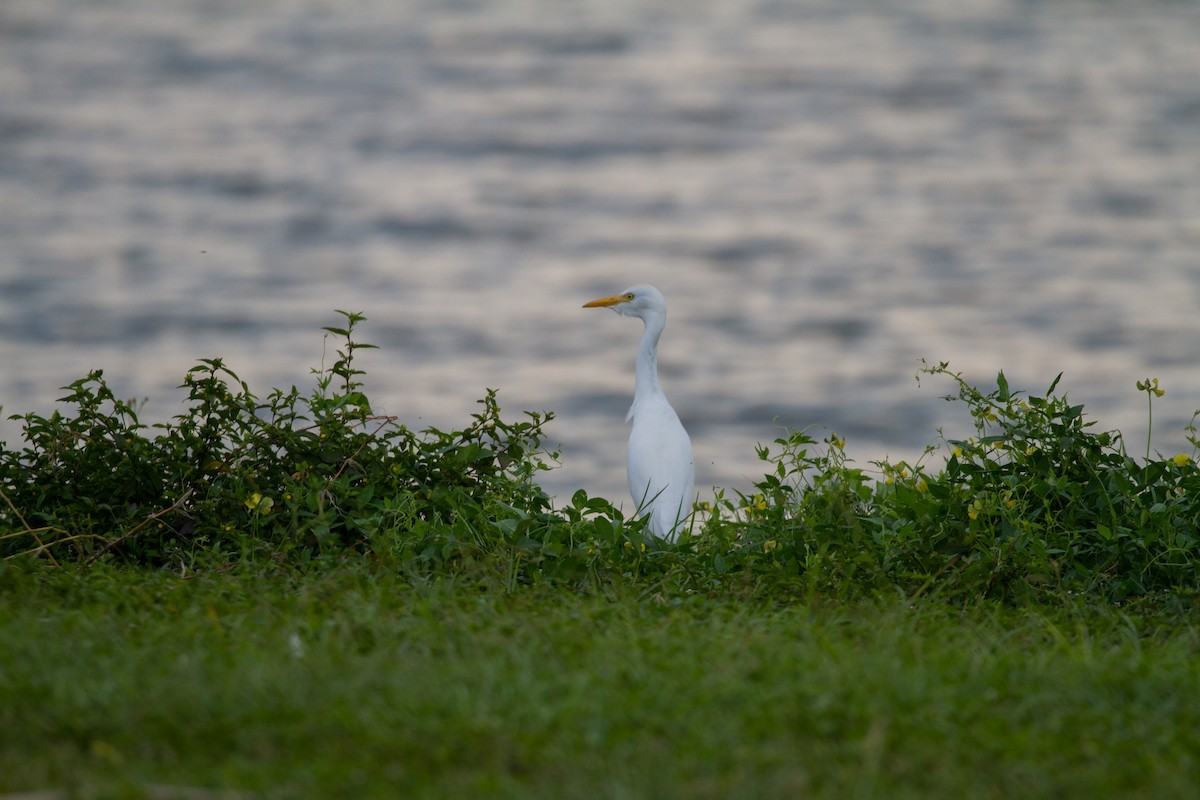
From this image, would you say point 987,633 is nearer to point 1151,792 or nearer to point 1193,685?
point 1193,685

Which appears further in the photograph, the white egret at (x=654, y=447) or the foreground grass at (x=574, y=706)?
the white egret at (x=654, y=447)

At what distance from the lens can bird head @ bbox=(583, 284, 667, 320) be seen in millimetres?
6945

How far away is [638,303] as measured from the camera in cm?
703

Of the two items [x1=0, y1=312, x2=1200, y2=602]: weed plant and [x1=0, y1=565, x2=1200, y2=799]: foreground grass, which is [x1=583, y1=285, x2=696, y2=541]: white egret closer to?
[x1=0, y1=312, x2=1200, y2=602]: weed plant

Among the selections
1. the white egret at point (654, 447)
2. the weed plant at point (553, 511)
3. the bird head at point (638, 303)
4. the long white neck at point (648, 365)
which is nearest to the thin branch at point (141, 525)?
the weed plant at point (553, 511)

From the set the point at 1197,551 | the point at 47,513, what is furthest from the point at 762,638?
the point at 47,513

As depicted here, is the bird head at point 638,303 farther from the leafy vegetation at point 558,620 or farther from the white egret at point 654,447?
the leafy vegetation at point 558,620

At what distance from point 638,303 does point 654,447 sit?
1095 mm

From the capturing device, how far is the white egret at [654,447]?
5.80 metres

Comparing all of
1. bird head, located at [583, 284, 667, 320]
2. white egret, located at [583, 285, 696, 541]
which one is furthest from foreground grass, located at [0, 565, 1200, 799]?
bird head, located at [583, 284, 667, 320]

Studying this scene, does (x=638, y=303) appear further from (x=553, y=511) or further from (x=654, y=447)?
(x=553, y=511)

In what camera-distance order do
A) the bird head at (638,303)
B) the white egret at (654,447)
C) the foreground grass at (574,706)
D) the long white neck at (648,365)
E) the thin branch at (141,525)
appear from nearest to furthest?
the foreground grass at (574,706) < the thin branch at (141,525) < the white egret at (654,447) < the long white neck at (648,365) < the bird head at (638,303)

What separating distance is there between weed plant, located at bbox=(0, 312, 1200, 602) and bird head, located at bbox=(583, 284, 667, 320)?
1451 millimetres

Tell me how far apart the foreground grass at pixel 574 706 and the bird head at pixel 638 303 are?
295 cm
